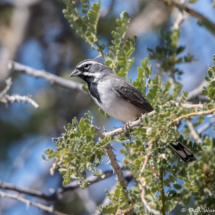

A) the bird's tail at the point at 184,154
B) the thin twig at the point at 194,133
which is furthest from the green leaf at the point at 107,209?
the thin twig at the point at 194,133

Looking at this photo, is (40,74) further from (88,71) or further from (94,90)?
(94,90)

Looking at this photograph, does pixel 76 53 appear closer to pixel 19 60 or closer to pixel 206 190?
pixel 19 60

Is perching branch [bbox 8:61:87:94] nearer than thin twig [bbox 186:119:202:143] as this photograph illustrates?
No

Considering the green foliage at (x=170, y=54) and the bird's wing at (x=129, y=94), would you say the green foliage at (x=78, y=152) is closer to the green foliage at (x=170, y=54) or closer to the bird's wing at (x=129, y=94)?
the green foliage at (x=170, y=54)

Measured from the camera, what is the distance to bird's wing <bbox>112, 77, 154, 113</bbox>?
4.67 m

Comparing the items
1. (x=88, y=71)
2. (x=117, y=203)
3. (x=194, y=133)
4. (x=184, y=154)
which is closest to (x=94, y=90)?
(x=88, y=71)

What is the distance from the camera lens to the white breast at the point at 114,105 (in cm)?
454

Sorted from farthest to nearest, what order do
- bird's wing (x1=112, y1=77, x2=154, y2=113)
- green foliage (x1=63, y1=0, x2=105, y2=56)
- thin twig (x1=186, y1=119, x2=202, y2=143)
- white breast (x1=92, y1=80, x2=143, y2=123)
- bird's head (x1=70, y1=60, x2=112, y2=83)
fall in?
1. bird's head (x1=70, y1=60, x2=112, y2=83)
2. bird's wing (x1=112, y1=77, x2=154, y2=113)
3. white breast (x1=92, y1=80, x2=143, y2=123)
4. green foliage (x1=63, y1=0, x2=105, y2=56)
5. thin twig (x1=186, y1=119, x2=202, y2=143)

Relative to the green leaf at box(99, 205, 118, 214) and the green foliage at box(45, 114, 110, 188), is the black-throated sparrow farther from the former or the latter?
the green leaf at box(99, 205, 118, 214)

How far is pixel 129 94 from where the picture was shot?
4746mm

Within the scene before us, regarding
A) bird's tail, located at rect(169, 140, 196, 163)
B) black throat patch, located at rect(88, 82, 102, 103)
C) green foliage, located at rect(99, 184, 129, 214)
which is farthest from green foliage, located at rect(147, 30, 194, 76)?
green foliage, located at rect(99, 184, 129, 214)

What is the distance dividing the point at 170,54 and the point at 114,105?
113cm

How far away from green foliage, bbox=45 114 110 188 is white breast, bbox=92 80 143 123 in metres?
1.94

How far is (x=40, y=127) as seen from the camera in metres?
7.00
